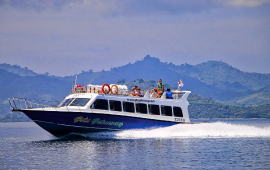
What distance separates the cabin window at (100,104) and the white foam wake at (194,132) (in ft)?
7.27

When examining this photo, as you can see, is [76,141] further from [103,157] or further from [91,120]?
[103,157]

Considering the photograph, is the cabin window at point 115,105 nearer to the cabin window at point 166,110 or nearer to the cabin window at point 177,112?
the cabin window at point 166,110

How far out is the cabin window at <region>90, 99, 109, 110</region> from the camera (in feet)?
109

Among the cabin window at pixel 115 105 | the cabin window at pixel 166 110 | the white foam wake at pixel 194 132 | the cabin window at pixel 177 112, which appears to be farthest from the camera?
the cabin window at pixel 177 112

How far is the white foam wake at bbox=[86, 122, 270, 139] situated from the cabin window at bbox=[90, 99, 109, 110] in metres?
2.22

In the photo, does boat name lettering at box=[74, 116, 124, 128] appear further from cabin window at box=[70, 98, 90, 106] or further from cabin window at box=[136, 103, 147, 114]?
cabin window at box=[136, 103, 147, 114]

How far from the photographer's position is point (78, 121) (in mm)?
32469

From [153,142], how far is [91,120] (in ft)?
17.7

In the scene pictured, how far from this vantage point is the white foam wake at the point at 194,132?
1353 inches

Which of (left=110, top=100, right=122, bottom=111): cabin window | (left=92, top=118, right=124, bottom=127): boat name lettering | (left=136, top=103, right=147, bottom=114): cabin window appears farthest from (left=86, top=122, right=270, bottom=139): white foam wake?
(left=110, top=100, right=122, bottom=111): cabin window

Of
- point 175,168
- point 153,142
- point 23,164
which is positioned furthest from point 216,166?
point 23,164

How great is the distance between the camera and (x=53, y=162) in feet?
84.2

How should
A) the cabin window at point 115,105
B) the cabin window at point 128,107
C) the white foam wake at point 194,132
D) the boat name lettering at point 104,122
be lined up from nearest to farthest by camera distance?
the boat name lettering at point 104,122 → the cabin window at point 115,105 → the white foam wake at point 194,132 → the cabin window at point 128,107

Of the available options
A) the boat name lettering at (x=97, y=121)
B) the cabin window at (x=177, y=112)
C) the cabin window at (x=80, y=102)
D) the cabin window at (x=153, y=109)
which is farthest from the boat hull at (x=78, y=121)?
the cabin window at (x=177, y=112)
